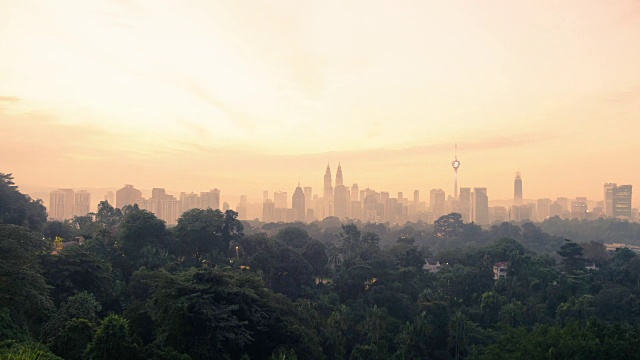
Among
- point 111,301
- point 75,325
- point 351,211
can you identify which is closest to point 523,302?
point 111,301

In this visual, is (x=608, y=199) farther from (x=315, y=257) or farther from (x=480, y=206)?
(x=315, y=257)

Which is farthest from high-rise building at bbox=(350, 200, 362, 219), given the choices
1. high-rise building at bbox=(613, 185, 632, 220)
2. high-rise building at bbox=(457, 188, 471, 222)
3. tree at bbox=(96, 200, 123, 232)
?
tree at bbox=(96, 200, 123, 232)

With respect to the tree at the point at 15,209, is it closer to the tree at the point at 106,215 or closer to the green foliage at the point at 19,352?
the tree at the point at 106,215

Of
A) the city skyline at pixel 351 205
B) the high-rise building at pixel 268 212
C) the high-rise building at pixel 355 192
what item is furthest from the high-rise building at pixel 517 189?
the high-rise building at pixel 268 212

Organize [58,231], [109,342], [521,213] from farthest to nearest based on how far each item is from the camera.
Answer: [521,213] < [58,231] < [109,342]

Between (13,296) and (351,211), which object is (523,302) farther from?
(351,211)

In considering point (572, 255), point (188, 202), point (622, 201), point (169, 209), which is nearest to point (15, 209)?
point (572, 255)
